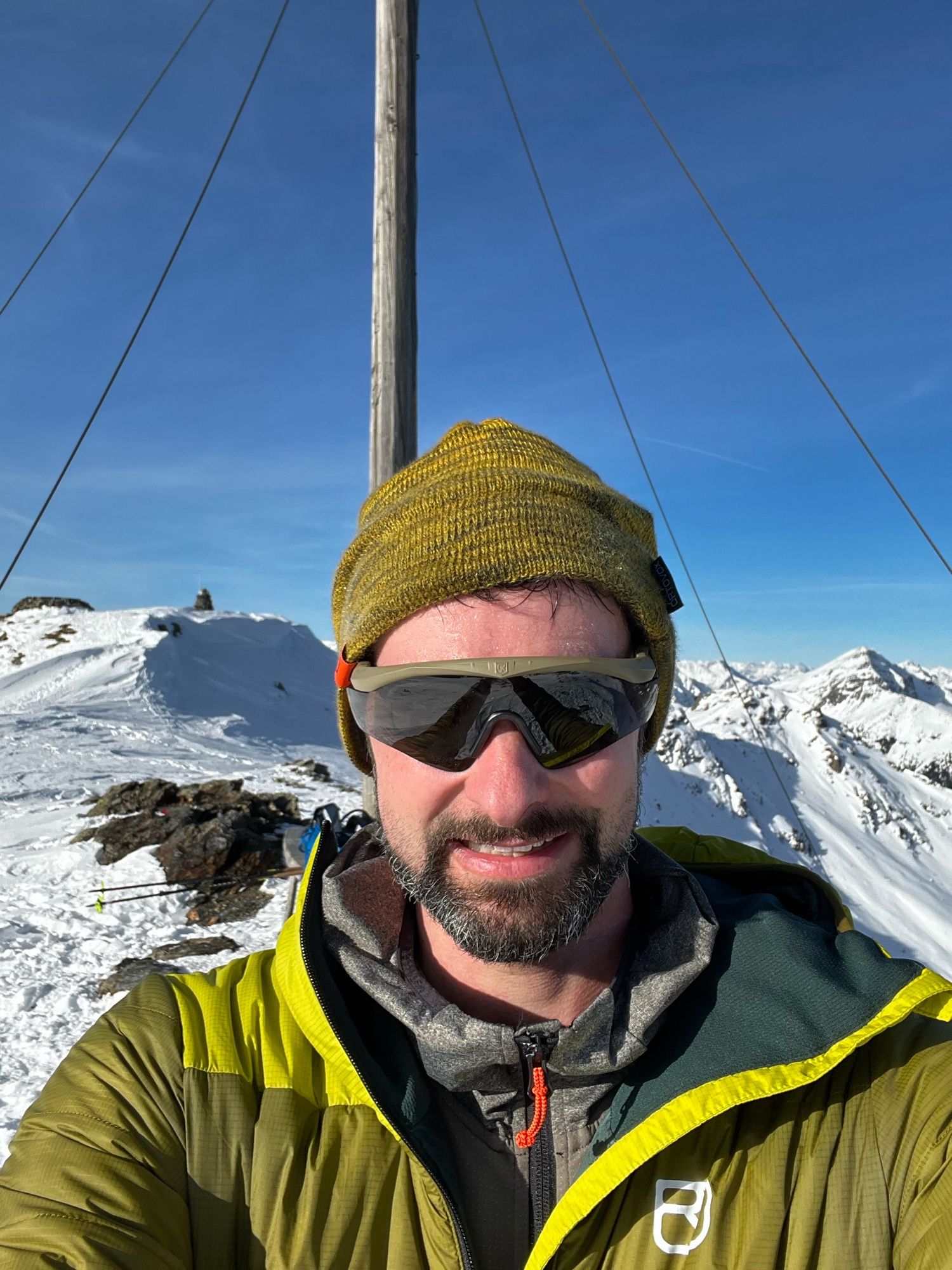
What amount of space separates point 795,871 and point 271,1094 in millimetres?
1373

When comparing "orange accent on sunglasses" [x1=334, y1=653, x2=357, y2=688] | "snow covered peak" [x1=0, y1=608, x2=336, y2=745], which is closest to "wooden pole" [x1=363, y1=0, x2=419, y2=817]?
"orange accent on sunglasses" [x1=334, y1=653, x2=357, y2=688]

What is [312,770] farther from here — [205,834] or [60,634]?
[60,634]

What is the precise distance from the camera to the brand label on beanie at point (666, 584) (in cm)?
193

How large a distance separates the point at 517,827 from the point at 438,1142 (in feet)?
1.93

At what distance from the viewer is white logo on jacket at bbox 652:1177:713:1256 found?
4.38 feet

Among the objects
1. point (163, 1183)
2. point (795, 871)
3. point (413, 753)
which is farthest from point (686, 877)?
point (163, 1183)

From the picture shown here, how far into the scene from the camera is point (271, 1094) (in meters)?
1.45

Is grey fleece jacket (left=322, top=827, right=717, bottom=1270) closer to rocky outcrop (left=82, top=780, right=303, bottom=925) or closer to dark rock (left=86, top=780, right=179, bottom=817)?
rocky outcrop (left=82, top=780, right=303, bottom=925)

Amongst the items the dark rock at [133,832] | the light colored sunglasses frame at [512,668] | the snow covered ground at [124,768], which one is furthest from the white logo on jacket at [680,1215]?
the dark rock at [133,832]

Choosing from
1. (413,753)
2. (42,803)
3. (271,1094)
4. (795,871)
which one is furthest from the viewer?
(42,803)

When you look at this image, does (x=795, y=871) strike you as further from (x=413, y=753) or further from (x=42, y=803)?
(x=42, y=803)

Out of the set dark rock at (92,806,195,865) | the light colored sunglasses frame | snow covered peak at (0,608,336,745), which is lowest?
the light colored sunglasses frame

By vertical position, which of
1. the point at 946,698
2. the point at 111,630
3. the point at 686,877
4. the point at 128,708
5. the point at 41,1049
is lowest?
the point at 41,1049

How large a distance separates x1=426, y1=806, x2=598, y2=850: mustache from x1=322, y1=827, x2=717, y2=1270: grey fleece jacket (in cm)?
28
